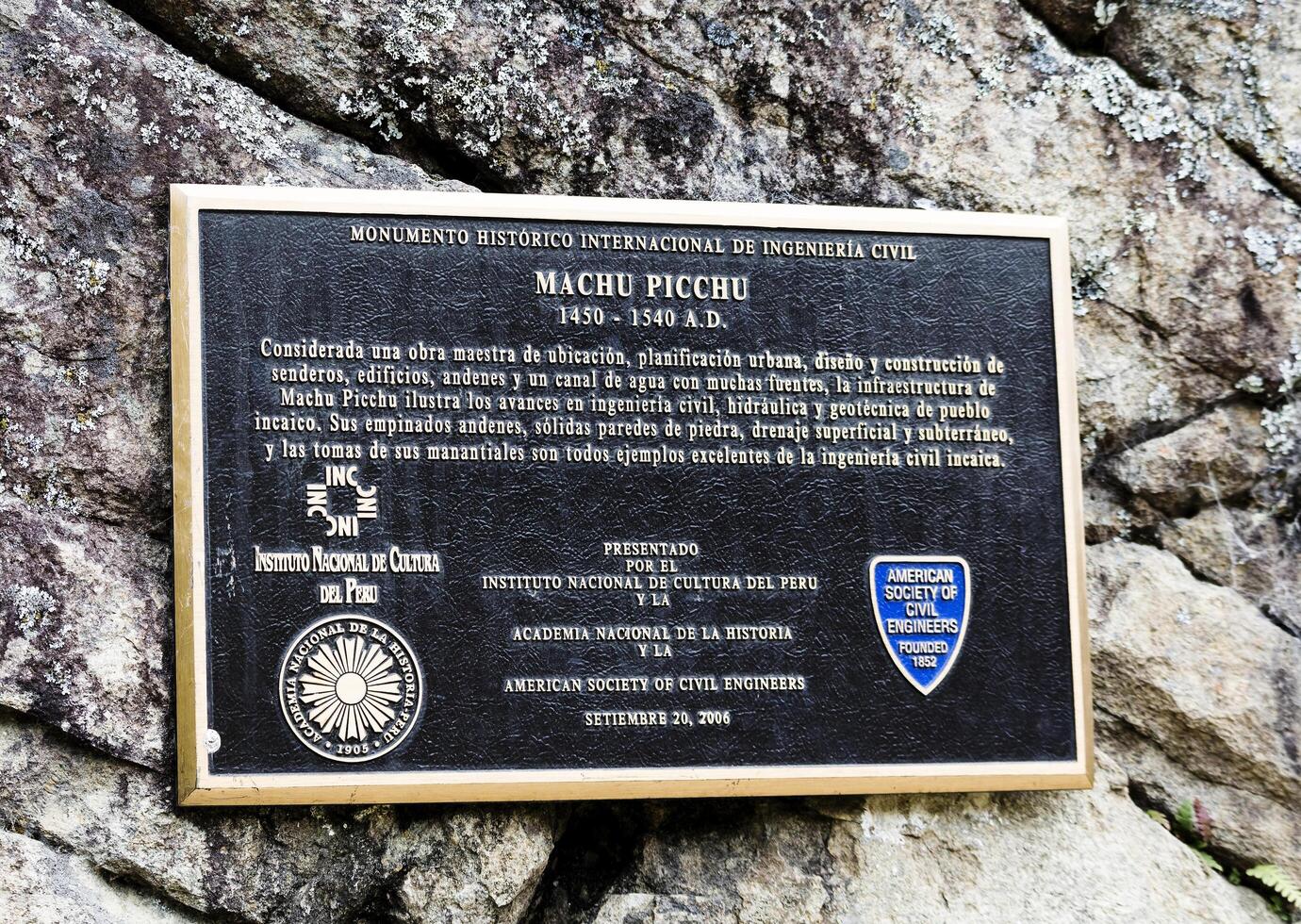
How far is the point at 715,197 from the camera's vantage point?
3975 millimetres

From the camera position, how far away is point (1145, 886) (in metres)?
3.75

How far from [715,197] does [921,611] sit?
5.15 feet

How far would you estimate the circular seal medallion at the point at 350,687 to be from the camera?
335cm

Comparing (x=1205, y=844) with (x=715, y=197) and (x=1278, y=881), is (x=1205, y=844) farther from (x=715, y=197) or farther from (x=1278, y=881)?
(x=715, y=197)

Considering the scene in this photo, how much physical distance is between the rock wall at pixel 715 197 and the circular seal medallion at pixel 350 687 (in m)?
0.24

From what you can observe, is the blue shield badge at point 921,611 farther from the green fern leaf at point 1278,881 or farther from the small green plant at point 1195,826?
the green fern leaf at point 1278,881

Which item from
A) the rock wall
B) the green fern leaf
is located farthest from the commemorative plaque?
the green fern leaf

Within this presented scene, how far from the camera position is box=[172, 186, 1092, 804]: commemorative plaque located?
11.1 feet

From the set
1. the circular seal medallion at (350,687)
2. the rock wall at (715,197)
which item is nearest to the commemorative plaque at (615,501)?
the circular seal medallion at (350,687)

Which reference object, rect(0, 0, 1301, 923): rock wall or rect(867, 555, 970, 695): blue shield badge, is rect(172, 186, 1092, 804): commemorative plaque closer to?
rect(867, 555, 970, 695): blue shield badge

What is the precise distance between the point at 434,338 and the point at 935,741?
2026 mm

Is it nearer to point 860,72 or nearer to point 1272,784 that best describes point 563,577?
point 860,72

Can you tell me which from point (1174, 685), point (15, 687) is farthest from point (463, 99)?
point (1174, 685)

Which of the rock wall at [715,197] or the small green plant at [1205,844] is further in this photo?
Answer: the small green plant at [1205,844]
